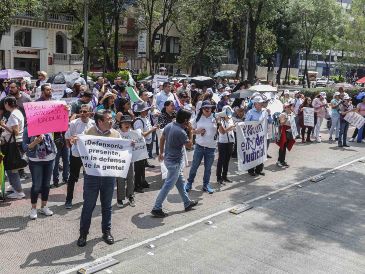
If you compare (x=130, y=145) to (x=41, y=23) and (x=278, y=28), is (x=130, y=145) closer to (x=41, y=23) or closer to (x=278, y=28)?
(x=41, y=23)

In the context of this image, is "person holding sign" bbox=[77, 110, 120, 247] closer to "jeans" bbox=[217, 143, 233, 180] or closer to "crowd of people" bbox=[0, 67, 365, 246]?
"crowd of people" bbox=[0, 67, 365, 246]

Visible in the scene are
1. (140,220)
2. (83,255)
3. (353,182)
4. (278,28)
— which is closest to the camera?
(83,255)

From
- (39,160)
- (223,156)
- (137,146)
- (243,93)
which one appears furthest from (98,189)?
(243,93)

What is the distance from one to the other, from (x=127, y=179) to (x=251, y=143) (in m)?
3.20

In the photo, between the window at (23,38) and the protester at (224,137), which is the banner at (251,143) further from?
the window at (23,38)

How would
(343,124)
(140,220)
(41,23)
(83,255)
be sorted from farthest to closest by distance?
(41,23) < (343,124) < (140,220) < (83,255)

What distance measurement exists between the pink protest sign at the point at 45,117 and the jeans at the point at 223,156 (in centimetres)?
331

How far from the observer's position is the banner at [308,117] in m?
15.1

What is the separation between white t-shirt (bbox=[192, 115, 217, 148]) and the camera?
28.3ft

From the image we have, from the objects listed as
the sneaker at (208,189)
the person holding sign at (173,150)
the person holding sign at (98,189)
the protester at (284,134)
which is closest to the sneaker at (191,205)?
the person holding sign at (173,150)

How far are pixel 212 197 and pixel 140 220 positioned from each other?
1.90m

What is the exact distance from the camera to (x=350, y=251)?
6.55m

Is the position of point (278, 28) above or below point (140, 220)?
above

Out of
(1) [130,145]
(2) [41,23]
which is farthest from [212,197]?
(2) [41,23]
